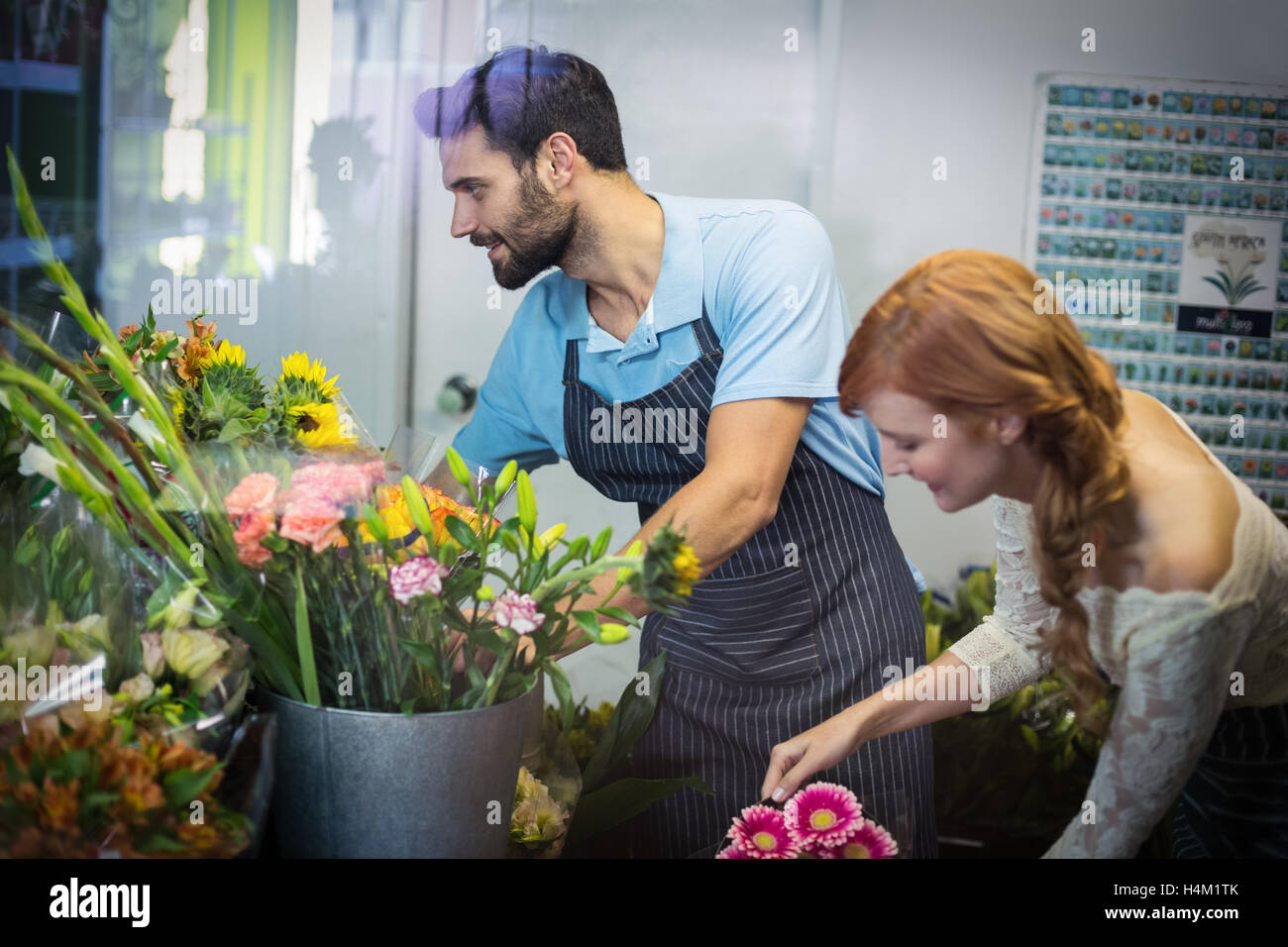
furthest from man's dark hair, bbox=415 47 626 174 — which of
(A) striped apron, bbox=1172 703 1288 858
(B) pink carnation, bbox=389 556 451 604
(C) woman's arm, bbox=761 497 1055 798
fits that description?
(A) striped apron, bbox=1172 703 1288 858

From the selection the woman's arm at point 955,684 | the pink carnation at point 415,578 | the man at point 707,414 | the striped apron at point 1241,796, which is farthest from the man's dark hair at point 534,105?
the striped apron at point 1241,796

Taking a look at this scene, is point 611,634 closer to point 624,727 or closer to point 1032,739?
point 624,727

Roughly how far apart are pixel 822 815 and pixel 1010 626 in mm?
230

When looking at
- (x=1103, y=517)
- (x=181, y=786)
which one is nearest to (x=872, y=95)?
(x=1103, y=517)

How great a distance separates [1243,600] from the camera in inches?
29.0

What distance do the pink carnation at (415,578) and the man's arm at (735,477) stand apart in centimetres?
21

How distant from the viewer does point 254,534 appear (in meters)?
0.70

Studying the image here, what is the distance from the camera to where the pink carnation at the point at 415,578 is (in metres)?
0.69

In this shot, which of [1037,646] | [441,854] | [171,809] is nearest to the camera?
[171,809]

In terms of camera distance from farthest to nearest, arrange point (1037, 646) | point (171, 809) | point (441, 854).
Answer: point (1037, 646)
point (441, 854)
point (171, 809)

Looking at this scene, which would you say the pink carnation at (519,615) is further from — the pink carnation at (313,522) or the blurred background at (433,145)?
the blurred background at (433,145)
